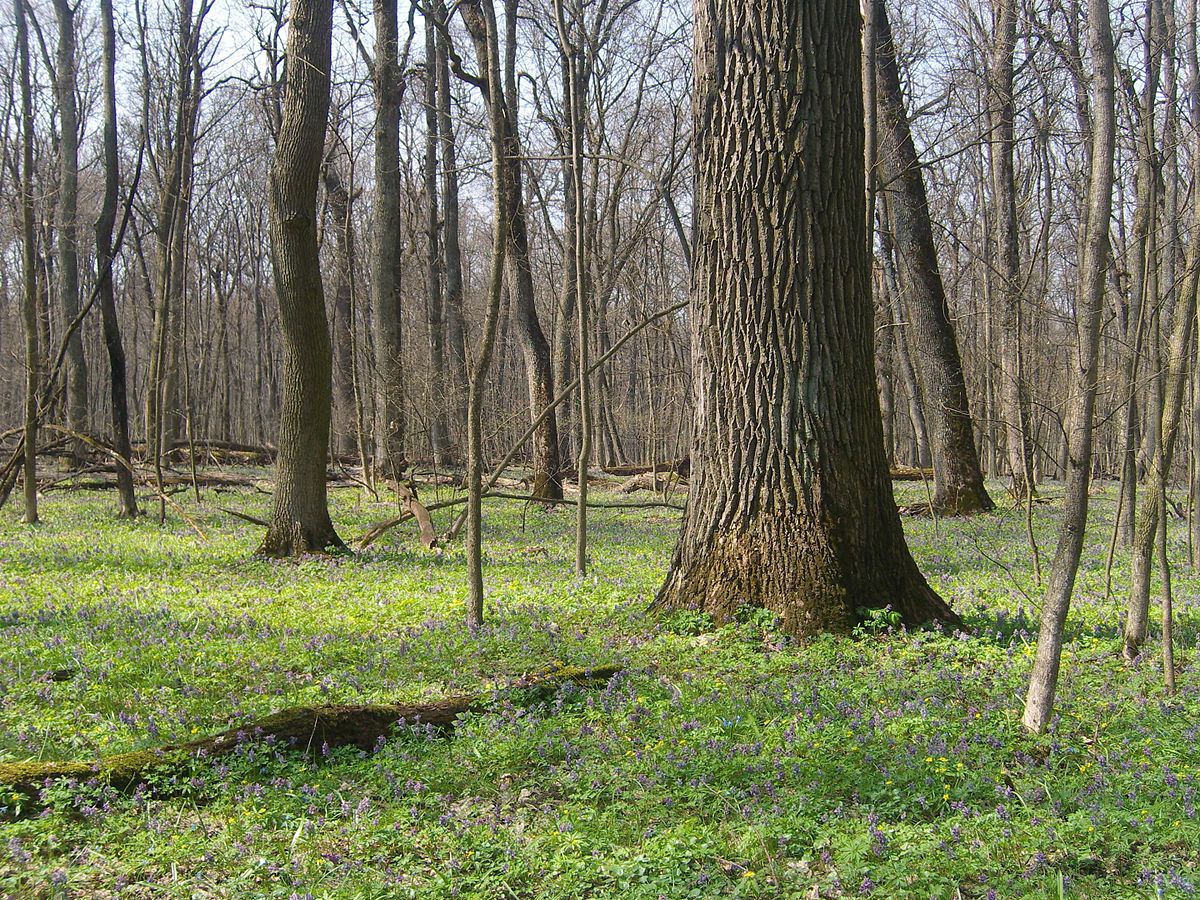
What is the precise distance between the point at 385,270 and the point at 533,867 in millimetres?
17035

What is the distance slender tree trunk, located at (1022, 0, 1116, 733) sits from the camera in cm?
344

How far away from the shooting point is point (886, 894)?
2.56 meters

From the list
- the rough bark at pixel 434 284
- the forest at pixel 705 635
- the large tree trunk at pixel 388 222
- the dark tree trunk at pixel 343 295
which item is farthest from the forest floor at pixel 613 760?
the rough bark at pixel 434 284

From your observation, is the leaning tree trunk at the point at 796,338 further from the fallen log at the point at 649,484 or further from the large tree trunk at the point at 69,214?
the large tree trunk at the point at 69,214

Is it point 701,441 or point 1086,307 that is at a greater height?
point 1086,307

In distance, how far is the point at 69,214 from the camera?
59.6 ft

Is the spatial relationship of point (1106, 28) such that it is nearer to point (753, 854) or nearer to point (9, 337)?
point (753, 854)

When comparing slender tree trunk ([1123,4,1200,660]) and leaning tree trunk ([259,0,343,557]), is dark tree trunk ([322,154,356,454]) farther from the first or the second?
slender tree trunk ([1123,4,1200,660])

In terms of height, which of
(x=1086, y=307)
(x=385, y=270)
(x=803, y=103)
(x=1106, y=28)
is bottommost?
(x=1086, y=307)

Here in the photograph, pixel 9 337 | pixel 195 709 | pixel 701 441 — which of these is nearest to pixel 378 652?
pixel 195 709

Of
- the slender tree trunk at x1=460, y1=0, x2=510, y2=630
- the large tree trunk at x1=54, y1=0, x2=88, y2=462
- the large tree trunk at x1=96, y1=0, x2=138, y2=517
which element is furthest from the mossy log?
the large tree trunk at x1=54, y1=0, x2=88, y2=462

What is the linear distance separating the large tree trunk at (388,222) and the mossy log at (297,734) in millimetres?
13242

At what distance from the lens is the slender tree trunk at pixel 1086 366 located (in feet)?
11.3

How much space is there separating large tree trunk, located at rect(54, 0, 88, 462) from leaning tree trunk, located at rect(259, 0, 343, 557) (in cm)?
1056
